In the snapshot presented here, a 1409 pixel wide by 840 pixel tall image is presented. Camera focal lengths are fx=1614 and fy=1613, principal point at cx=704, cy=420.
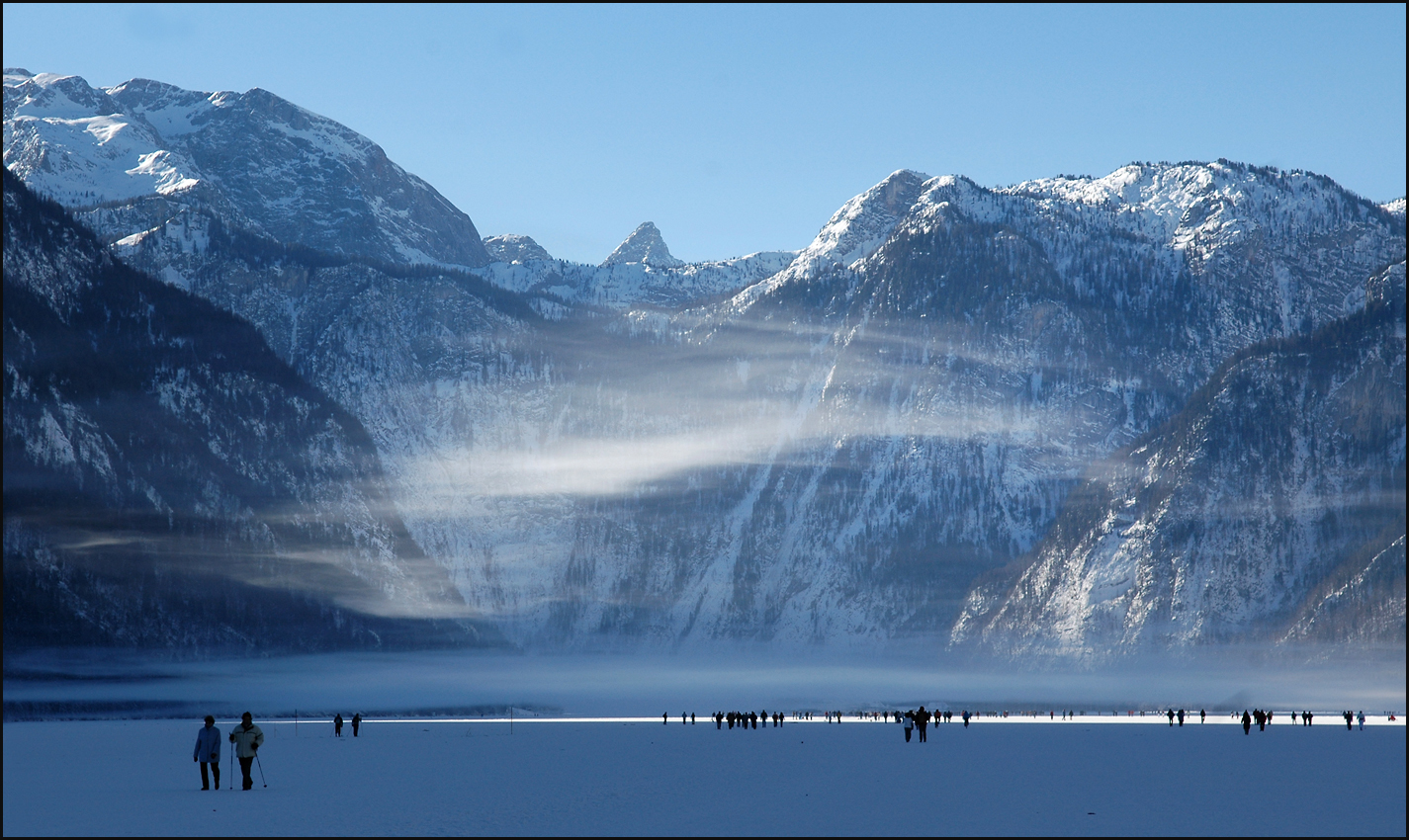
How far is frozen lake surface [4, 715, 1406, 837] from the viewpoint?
47.3 m

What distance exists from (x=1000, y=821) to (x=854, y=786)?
14.0 metres

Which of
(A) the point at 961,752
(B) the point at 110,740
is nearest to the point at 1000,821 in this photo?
(A) the point at 961,752

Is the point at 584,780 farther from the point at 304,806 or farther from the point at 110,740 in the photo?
the point at 110,740

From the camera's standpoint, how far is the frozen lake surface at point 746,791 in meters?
47.3

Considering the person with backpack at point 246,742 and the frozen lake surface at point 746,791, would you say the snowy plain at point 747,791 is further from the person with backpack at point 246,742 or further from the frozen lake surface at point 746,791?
the person with backpack at point 246,742

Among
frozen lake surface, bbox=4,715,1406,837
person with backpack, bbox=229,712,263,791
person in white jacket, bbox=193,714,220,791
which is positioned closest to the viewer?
frozen lake surface, bbox=4,715,1406,837

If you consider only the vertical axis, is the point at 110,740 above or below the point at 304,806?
below

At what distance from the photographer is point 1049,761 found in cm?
7762

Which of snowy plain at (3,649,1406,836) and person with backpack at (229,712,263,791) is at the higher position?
person with backpack at (229,712,263,791)

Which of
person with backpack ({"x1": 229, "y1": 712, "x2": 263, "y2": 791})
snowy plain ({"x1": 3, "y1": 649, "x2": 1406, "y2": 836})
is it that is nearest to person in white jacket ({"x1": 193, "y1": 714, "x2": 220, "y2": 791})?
person with backpack ({"x1": 229, "y1": 712, "x2": 263, "y2": 791})

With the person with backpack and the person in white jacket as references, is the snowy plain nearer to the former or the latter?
the person in white jacket

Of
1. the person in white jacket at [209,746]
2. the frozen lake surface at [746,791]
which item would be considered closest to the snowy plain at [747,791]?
the frozen lake surface at [746,791]

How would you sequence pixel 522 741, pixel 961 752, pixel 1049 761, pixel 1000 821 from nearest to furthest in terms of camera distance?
pixel 1000 821
pixel 1049 761
pixel 961 752
pixel 522 741

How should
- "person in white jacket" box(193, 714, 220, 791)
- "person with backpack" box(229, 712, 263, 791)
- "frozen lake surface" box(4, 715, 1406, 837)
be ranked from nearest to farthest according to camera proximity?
"frozen lake surface" box(4, 715, 1406, 837) → "person in white jacket" box(193, 714, 220, 791) → "person with backpack" box(229, 712, 263, 791)
